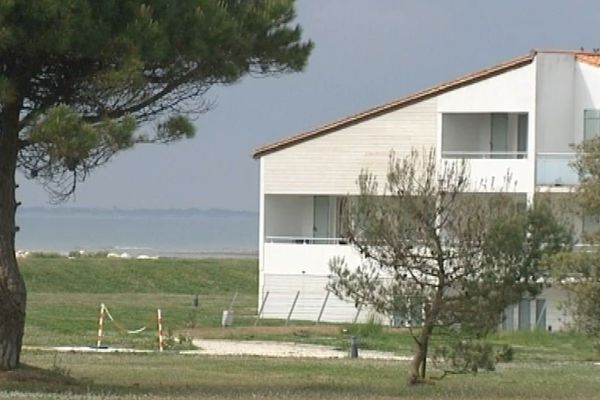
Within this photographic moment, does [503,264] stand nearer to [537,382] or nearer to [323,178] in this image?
[537,382]

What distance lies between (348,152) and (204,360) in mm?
22962

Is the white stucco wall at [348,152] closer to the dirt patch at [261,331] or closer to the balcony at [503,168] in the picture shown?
the balcony at [503,168]

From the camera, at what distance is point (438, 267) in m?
27.2

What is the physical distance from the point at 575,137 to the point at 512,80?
2989 millimetres

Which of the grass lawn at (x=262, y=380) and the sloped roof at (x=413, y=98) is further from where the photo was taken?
the sloped roof at (x=413, y=98)

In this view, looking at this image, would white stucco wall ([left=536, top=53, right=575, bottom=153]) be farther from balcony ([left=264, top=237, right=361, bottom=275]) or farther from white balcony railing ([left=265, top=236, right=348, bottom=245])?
white balcony railing ([left=265, top=236, right=348, bottom=245])

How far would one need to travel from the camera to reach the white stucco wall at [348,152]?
5594 centimetres

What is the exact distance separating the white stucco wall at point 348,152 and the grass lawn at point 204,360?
516 centimetres

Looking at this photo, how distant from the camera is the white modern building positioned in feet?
179

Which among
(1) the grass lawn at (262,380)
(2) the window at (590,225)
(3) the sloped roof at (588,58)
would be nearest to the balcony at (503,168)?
(3) the sloped roof at (588,58)

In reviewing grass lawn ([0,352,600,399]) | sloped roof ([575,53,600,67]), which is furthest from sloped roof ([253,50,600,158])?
grass lawn ([0,352,600,399])

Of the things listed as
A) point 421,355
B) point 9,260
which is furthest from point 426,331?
point 9,260

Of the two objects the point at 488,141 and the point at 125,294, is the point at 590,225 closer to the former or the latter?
the point at 488,141

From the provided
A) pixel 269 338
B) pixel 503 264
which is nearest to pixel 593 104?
pixel 269 338
